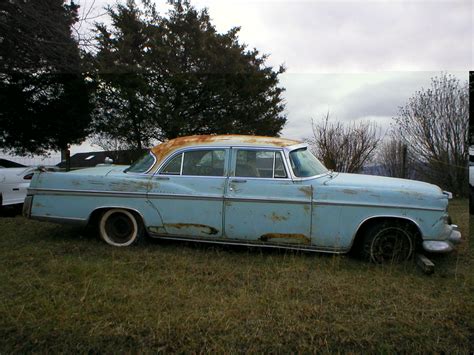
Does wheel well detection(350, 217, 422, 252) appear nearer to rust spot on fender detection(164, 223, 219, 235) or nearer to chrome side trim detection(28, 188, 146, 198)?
rust spot on fender detection(164, 223, 219, 235)

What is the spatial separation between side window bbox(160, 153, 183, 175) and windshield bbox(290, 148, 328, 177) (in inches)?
56.0

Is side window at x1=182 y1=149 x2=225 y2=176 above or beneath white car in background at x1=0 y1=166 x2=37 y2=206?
above

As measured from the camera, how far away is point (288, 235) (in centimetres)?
386

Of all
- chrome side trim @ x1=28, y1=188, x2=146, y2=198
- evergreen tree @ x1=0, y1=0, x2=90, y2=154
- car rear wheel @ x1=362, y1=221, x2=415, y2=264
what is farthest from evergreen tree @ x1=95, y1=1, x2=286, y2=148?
car rear wheel @ x1=362, y1=221, x2=415, y2=264

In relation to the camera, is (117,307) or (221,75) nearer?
(117,307)

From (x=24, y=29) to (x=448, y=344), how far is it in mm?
8129

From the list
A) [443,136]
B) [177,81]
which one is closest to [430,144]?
[443,136]

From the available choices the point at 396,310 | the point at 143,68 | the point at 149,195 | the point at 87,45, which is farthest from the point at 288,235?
the point at 143,68

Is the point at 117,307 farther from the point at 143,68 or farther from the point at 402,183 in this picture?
the point at 143,68

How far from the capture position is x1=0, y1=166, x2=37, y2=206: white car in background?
625cm

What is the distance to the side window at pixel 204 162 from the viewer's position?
416cm

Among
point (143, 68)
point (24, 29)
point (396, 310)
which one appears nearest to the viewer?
point (396, 310)

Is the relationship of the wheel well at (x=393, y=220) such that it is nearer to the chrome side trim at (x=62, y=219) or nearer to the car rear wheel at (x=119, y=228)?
the car rear wheel at (x=119, y=228)

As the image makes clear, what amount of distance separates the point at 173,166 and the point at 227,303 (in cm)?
209
